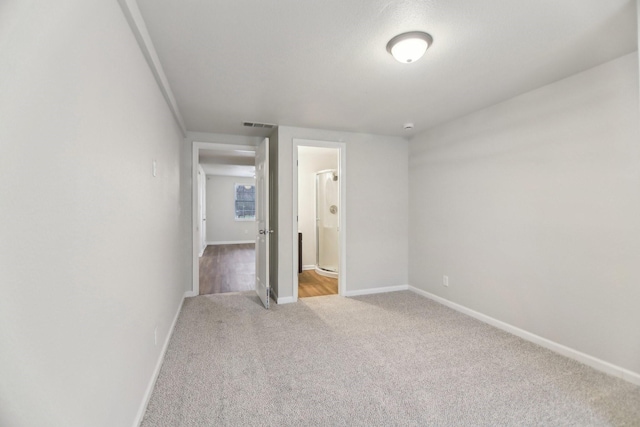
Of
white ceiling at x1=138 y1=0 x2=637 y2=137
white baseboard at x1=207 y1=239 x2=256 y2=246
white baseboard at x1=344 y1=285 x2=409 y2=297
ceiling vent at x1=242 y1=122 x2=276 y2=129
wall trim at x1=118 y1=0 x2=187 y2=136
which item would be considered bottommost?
white baseboard at x1=344 y1=285 x2=409 y2=297

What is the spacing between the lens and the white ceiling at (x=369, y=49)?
5.08ft

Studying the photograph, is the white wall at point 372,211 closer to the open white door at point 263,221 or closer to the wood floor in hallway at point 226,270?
the open white door at point 263,221

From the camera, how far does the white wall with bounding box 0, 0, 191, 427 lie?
0.68 metres

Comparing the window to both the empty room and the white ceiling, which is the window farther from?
the white ceiling

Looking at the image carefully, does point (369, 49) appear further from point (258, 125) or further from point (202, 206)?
point (202, 206)

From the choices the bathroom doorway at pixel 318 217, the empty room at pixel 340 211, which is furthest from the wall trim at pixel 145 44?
the bathroom doorway at pixel 318 217

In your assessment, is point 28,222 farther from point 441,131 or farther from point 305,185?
point 305,185

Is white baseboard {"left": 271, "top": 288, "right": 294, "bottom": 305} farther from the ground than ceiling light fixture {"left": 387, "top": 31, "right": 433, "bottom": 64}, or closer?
closer

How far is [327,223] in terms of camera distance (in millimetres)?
5473

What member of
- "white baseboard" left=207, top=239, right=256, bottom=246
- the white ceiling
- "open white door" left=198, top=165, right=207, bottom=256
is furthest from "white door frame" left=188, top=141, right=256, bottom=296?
"white baseboard" left=207, top=239, right=256, bottom=246

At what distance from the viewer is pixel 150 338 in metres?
1.96

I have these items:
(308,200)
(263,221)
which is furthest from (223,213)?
(263,221)

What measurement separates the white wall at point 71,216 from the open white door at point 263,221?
65.9 inches

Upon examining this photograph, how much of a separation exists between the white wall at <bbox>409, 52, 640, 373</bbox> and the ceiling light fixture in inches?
57.6
